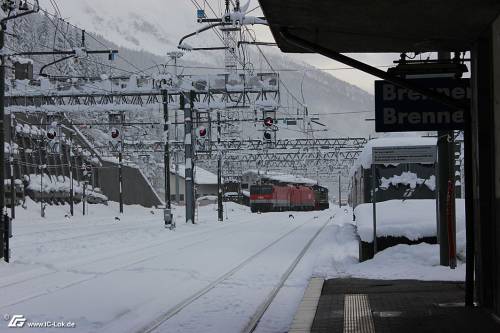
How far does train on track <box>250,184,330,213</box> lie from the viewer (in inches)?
3088

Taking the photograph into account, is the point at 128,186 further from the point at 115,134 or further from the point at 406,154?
the point at 406,154

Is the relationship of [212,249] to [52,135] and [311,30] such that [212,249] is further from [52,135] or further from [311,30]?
[52,135]

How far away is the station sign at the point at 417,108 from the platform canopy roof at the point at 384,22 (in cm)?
54

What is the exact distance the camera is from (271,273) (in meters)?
16.3

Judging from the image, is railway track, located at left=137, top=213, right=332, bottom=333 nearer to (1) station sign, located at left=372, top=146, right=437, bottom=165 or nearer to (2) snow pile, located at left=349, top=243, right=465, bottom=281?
(2) snow pile, located at left=349, top=243, right=465, bottom=281

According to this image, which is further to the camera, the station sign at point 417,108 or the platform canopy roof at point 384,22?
the station sign at point 417,108

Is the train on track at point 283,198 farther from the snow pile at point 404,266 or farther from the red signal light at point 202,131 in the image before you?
the snow pile at point 404,266

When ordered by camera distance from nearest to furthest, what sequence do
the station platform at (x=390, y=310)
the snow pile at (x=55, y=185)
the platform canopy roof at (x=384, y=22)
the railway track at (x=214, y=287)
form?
the platform canopy roof at (x=384, y=22) → the station platform at (x=390, y=310) → the railway track at (x=214, y=287) → the snow pile at (x=55, y=185)

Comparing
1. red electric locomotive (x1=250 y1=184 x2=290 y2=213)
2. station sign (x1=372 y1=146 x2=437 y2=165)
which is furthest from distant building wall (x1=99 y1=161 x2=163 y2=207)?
station sign (x1=372 y1=146 x2=437 y2=165)

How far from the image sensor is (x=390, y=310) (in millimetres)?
9172

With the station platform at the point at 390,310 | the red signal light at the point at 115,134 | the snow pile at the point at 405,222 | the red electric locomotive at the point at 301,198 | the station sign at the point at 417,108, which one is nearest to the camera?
the station platform at the point at 390,310

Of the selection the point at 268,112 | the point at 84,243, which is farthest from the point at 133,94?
the point at 84,243

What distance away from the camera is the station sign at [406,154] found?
15.2 metres
